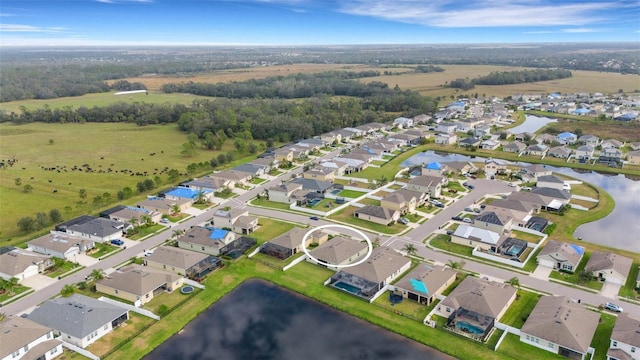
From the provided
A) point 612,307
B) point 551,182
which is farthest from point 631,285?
point 551,182

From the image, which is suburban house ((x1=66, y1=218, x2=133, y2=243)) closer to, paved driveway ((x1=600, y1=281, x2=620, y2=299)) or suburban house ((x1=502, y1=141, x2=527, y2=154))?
paved driveway ((x1=600, y1=281, x2=620, y2=299))

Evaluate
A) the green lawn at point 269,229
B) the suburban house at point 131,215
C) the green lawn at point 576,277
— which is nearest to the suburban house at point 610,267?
the green lawn at point 576,277

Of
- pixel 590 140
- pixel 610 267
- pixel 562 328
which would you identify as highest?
pixel 590 140

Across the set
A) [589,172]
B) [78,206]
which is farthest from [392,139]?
[78,206]

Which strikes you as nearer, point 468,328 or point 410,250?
point 468,328

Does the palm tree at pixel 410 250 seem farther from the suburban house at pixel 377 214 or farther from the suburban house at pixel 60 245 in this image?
the suburban house at pixel 60 245

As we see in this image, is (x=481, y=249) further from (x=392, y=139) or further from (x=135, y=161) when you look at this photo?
(x=135, y=161)

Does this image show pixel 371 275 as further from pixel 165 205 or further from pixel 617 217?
pixel 617 217
